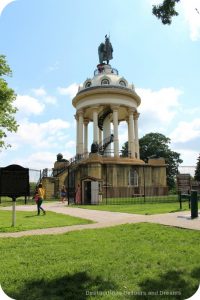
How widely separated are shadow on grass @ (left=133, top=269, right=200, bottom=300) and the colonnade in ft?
122

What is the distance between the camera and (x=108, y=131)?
160 feet

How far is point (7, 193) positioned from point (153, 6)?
8329 mm

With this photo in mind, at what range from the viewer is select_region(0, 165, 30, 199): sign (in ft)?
41.9

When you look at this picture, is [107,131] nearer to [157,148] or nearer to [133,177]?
[133,177]

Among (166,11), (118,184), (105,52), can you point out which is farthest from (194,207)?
(105,52)

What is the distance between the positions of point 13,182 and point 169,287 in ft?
28.5

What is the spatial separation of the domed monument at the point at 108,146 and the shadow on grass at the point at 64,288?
1084 inches

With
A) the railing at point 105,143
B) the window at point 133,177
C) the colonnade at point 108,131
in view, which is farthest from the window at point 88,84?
the window at point 133,177

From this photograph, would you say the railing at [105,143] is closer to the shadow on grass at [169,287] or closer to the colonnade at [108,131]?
the colonnade at [108,131]

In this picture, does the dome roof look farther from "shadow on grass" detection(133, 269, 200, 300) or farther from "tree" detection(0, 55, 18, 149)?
"shadow on grass" detection(133, 269, 200, 300)

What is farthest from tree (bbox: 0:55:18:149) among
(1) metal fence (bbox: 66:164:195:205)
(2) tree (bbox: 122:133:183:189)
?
(2) tree (bbox: 122:133:183:189)

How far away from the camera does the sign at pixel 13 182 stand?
41.9ft

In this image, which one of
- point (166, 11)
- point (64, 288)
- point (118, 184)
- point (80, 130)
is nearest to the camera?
point (64, 288)

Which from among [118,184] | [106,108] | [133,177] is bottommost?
[118,184]
